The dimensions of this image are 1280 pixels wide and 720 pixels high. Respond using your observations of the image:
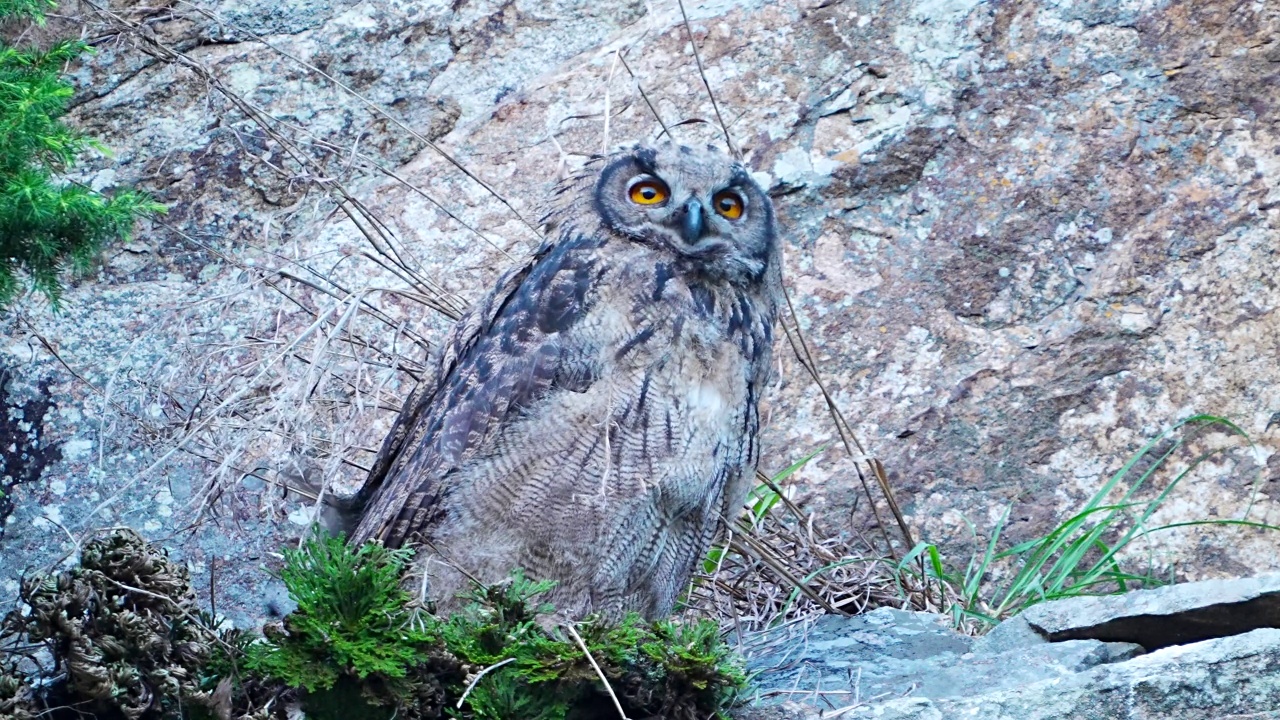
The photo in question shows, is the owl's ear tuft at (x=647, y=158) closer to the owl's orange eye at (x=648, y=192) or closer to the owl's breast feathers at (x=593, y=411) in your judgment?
the owl's orange eye at (x=648, y=192)

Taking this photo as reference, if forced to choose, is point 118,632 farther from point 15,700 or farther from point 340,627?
point 340,627

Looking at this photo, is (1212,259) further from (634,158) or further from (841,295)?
(634,158)

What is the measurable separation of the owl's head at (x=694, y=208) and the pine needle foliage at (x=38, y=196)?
0.93 meters

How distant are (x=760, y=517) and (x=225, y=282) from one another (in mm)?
1436

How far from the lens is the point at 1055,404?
356 centimetres

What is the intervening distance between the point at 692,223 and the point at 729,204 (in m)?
0.13

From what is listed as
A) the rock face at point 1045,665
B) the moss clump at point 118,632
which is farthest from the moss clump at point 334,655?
the rock face at point 1045,665

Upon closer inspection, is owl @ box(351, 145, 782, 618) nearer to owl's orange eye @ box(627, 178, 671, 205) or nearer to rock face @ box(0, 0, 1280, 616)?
owl's orange eye @ box(627, 178, 671, 205)

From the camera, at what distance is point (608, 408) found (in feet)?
8.15

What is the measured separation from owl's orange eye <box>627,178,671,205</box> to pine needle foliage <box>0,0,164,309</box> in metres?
0.95

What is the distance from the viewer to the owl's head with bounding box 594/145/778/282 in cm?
266

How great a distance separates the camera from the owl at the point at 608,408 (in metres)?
2.49

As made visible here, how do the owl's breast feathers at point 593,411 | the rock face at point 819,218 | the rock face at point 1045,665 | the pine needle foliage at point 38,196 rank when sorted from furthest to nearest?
the rock face at point 819,218
the owl's breast feathers at point 593,411
the pine needle foliage at point 38,196
the rock face at point 1045,665

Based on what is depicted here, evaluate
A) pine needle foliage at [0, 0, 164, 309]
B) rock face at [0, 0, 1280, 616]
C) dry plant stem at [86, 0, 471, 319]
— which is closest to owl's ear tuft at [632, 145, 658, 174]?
rock face at [0, 0, 1280, 616]
